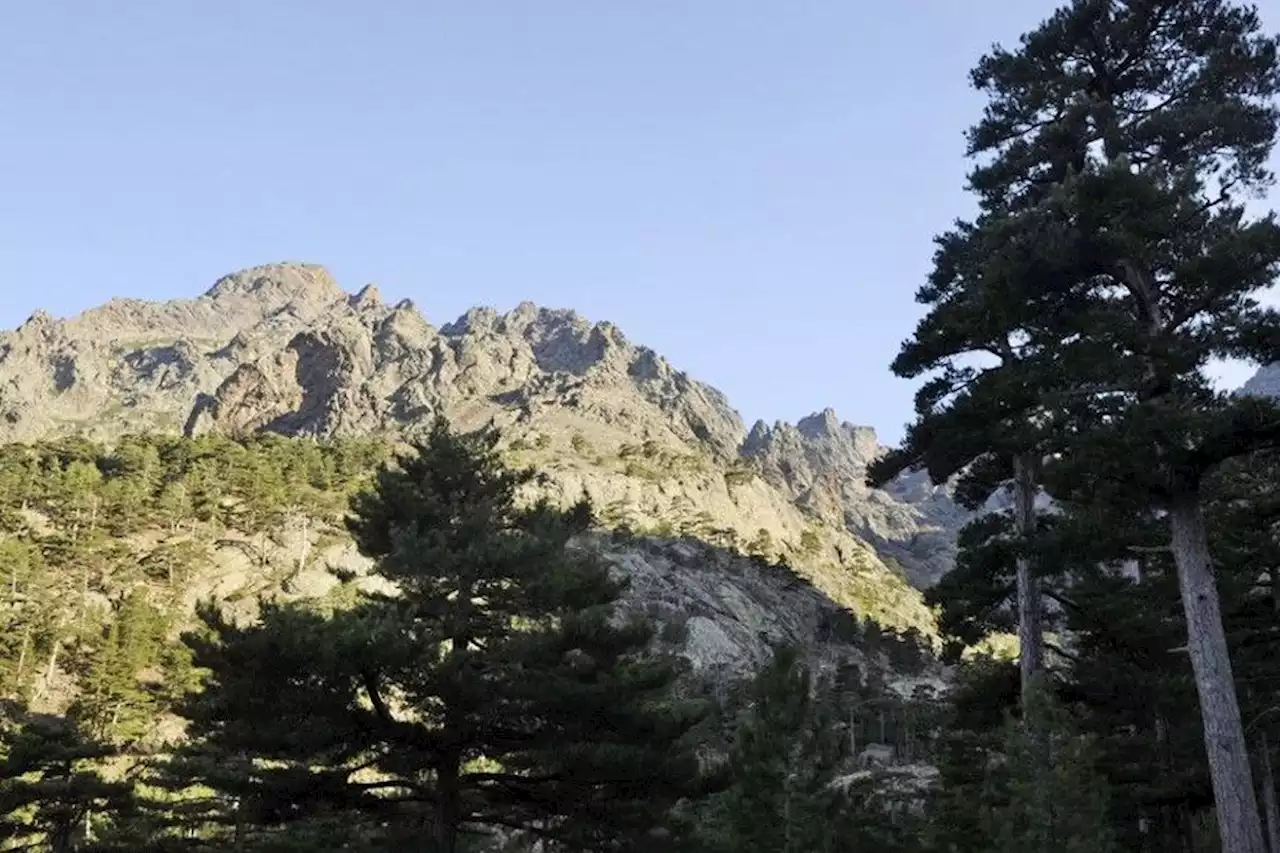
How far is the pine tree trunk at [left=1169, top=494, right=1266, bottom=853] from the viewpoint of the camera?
34.1 feet

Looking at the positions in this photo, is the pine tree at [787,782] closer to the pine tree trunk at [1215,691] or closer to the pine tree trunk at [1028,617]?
the pine tree trunk at [1028,617]

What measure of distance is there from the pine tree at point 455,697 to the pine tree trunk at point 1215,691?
735 cm

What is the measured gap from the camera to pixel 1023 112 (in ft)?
53.5

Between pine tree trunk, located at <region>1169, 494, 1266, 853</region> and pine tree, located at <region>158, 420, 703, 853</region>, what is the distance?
735 cm

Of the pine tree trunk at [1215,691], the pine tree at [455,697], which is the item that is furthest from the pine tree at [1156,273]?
the pine tree at [455,697]

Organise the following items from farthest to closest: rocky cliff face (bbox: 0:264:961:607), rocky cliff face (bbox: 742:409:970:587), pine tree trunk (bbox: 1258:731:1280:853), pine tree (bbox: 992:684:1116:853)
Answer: rocky cliff face (bbox: 742:409:970:587)
rocky cliff face (bbox: 0:264:961:607)
pine tree trunk (bbox: 1258:731:1280:853)
pine tree (bbox: 992:684:1116:853)

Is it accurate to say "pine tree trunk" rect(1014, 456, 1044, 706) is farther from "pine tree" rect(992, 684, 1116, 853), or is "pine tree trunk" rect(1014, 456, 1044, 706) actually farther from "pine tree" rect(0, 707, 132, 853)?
"pine tree" rect(0, 707, 132, 853)

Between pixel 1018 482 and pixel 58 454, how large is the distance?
303ft

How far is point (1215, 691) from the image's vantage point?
35.8 ft

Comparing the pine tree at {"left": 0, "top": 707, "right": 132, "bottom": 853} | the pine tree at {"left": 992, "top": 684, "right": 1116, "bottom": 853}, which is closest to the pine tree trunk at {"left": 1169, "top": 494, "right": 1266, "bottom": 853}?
the pine tree at {"left": 992, "top": 684, "right": 1116, "bottom": 853}

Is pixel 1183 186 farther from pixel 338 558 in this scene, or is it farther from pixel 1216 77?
pixel 338 558

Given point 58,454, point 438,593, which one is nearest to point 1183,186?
point 438,593

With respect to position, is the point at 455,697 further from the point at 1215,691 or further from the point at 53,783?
the point at 53,783

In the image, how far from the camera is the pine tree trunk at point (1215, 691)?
34.1 feet
